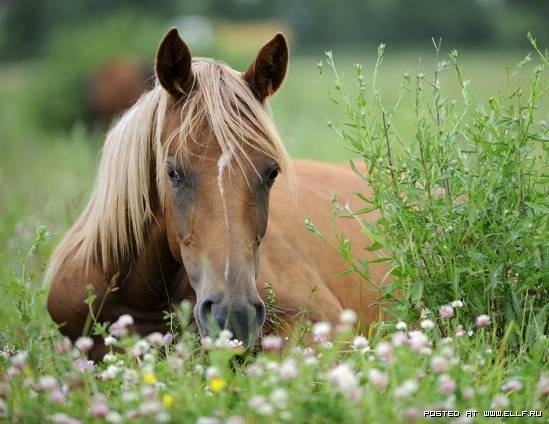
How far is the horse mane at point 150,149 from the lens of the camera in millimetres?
3227

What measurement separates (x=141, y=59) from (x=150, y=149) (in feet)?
40.6

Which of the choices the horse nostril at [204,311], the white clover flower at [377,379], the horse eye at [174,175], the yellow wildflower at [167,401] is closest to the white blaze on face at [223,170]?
the horse eye at [174,175]

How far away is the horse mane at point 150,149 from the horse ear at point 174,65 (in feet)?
0.15

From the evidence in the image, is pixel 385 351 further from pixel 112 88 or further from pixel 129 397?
pixel 112 88

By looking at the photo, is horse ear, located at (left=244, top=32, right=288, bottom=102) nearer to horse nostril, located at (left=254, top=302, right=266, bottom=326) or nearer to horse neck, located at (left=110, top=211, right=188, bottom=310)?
horse neck, located at (left=110, top=211, right=188, bottom=310)

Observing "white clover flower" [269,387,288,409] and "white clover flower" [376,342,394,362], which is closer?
"white clover flower" [269,387,288,409]

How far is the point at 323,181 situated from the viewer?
16.6ft

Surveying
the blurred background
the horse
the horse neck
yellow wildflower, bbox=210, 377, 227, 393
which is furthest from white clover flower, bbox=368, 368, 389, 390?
the horse

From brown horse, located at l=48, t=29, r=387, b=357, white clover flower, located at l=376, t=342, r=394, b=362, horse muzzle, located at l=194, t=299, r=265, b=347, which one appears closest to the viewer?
white clover flower, located at l=376, t=342, r=394, b=362

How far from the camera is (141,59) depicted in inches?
605

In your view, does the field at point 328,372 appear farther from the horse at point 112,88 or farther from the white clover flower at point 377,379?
the horse at point 112,88

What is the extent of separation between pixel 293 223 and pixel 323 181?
827 millimetres

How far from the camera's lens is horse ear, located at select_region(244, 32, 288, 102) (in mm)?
3430

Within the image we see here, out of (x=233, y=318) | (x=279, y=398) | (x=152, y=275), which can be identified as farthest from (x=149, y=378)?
(x=152, y=275)
